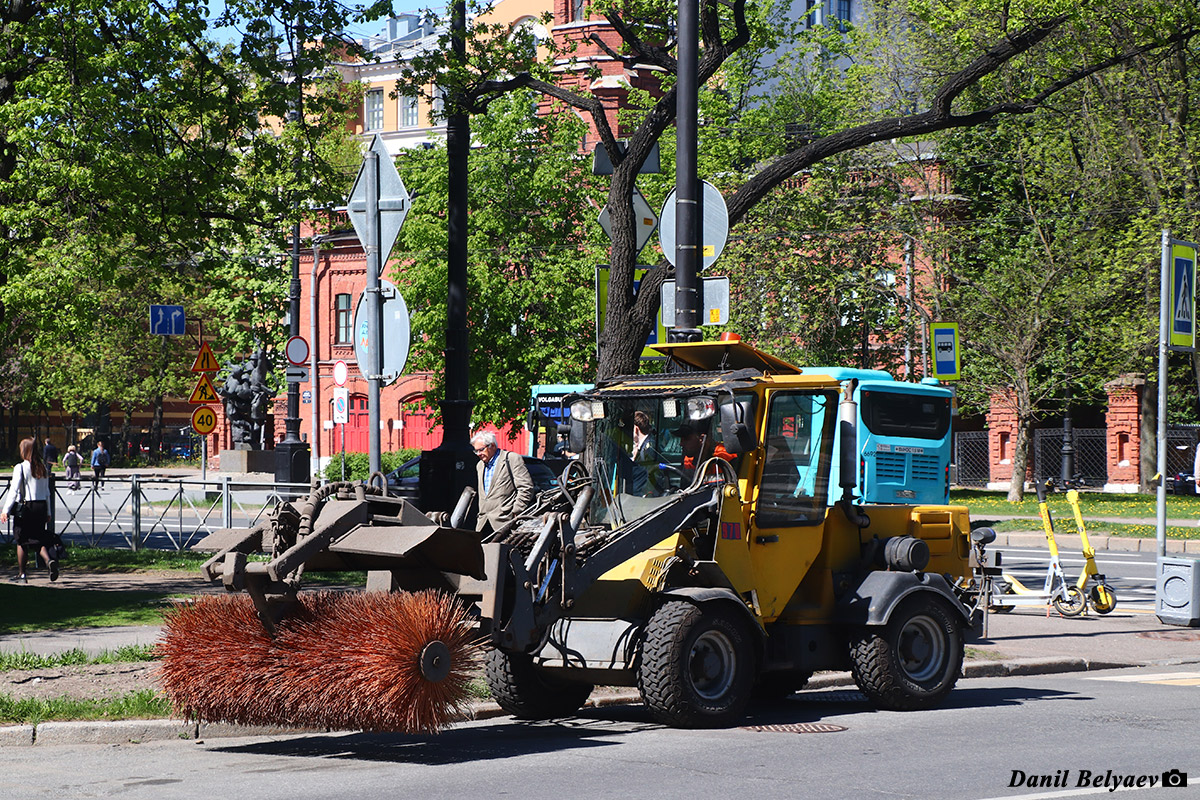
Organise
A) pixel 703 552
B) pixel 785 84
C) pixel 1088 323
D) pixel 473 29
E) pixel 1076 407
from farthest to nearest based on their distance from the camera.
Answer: pixel 1076 407, pixel 785 84, pixel 1088 323, pixel 473 29, pixel 703 552

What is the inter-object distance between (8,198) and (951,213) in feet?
93.9

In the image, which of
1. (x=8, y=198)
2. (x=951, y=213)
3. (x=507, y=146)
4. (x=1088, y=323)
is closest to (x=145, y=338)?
(x=507, y=146)

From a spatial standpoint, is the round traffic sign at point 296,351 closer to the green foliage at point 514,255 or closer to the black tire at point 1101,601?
the green foliage at point 514,255

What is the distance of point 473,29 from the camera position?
1748cm

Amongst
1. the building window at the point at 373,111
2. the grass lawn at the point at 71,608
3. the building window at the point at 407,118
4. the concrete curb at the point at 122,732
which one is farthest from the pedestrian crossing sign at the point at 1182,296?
the building window at the point at 373,111

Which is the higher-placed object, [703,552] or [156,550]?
[703,552]

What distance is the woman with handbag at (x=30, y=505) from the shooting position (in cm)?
1786

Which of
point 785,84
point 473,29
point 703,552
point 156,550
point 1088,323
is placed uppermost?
point 785,84

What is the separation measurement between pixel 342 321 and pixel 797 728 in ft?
178

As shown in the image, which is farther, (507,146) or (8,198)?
(507,146)

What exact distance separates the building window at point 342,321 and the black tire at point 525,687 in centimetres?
5274

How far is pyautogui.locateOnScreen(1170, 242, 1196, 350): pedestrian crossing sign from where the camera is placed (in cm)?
1653

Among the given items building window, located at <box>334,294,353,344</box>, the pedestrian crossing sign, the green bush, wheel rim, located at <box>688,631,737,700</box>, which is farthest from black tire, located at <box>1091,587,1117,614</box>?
building window, located at <box>334,294,353,344</box>

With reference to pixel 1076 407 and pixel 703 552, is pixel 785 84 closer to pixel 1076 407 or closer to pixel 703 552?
pixel 1076 407
